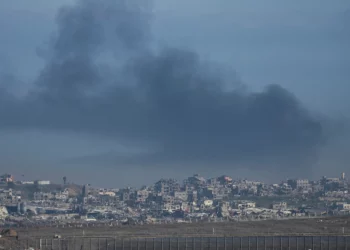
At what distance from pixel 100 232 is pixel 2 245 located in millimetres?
36459

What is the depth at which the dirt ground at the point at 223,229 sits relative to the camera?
129375 millimetres

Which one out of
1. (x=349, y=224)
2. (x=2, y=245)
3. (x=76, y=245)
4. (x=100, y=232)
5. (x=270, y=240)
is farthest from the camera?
(x=349, y=224)

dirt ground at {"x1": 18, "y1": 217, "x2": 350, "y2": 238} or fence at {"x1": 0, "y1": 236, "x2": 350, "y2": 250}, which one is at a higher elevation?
dirt ground at {"x1": 18, "y1": 217, "x2": 350, "y2": 238}

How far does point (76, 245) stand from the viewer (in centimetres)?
10688

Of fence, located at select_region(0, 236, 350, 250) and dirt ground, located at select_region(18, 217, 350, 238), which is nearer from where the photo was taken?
fence, located at select_region(0, 236, 350, 250)

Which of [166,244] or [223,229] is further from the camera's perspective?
[223,229]

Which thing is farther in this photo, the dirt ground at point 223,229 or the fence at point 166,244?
the dirt ground at point 223,229

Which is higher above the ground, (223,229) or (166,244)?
(223,229)

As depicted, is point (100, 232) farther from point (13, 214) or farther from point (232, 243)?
point (13, 214)

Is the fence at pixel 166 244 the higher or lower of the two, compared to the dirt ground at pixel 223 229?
lower

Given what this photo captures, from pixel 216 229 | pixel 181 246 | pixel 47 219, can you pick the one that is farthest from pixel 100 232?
pixel 47 219

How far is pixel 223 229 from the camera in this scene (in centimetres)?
14100

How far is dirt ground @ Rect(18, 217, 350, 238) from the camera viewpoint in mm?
129375

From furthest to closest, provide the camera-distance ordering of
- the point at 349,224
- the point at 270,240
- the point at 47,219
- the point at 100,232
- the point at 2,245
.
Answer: the point at 47,219, the point at 349,224, the point at 100,232, the point at 270,240, the point at 2,245
